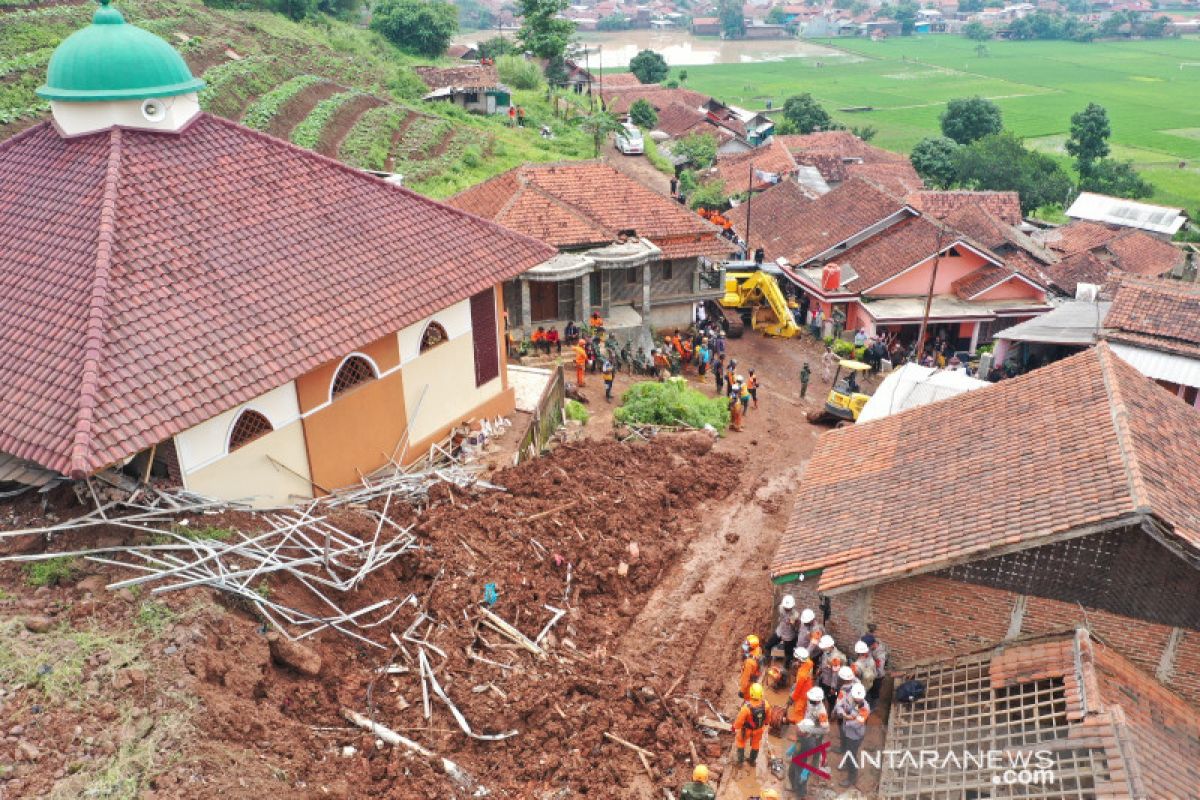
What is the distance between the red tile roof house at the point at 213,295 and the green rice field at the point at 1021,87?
6178 centimetres

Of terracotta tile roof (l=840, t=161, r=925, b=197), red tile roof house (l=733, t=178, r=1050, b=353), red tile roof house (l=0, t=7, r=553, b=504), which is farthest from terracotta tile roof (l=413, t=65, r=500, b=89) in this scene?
red tile roof house (l=0, t=7, r=553, b=504)

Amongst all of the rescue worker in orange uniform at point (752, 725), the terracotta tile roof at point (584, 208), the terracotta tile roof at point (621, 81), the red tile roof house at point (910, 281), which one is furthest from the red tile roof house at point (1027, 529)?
the terracotta tile roof at point (621, 81)

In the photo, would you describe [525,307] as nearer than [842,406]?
No

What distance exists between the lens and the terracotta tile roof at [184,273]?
12148 millimetres

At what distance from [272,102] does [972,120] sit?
164 ft

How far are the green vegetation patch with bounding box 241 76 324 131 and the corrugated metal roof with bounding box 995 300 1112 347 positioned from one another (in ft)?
91.5

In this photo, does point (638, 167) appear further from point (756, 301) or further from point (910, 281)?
point (910, 281)

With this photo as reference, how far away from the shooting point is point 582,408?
76.0 ft

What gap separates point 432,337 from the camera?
17906mm

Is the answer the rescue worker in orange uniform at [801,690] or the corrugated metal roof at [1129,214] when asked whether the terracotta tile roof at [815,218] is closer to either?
the corrugated metal roof at [1129,214]

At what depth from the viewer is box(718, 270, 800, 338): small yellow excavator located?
3556 cm

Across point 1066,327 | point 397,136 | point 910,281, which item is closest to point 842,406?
point 1066,327

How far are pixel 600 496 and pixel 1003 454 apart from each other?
6.97m

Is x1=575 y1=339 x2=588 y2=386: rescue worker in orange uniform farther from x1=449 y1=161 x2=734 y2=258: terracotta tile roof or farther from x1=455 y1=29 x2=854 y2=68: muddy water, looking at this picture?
x1=455 y1=29 x2=854 y2=68: muddy water
